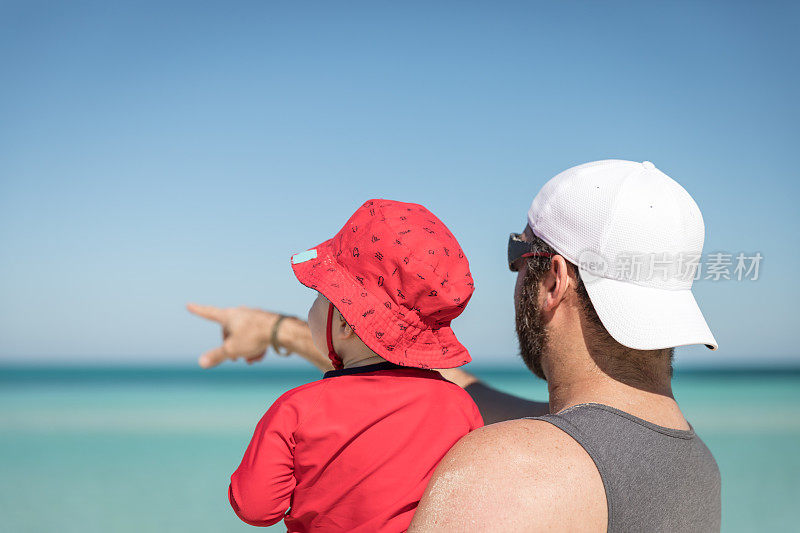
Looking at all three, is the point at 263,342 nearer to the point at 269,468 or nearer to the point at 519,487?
the point at 269,468

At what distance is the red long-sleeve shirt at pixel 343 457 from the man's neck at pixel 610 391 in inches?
11.4

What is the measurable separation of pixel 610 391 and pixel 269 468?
2.56 ft

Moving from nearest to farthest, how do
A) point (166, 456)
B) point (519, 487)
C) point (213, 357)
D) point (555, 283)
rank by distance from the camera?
point (519, 487) → point (555, 283) → point (213, 357) → point (166, 456)

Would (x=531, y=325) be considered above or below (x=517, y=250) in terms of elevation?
below

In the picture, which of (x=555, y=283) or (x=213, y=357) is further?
(x=213, y=357)

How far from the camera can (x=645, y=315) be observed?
1.43 metres

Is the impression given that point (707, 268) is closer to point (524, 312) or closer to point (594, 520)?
point (524, 312)

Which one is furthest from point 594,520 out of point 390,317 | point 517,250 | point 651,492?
point 517,250

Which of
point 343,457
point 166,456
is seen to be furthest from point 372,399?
point 166,456

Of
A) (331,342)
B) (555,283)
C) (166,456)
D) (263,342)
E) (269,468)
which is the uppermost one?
(555,283)

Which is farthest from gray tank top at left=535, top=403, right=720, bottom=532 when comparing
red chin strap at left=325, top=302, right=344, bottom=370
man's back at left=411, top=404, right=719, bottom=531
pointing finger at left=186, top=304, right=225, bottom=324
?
pointing finger at left=186, top=304, right=225, bottom=324

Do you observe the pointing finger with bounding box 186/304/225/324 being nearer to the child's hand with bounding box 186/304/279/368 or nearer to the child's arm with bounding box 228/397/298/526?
the child's hand with bounding box 186/304/279/368

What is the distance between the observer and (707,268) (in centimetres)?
214

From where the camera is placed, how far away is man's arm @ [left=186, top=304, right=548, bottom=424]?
1.96 meters
